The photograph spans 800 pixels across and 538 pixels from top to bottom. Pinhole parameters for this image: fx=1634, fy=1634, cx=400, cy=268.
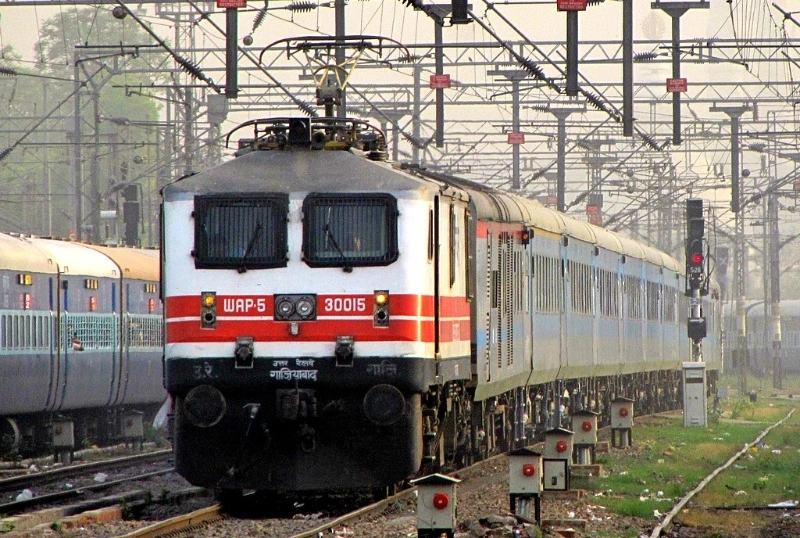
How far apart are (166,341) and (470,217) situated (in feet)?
12.4

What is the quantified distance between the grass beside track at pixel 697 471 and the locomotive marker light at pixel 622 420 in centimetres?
29

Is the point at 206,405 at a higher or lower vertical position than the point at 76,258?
lower

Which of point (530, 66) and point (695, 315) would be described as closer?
point (530, 66)

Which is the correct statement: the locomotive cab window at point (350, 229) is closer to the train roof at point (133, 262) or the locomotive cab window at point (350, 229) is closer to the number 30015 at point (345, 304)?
the number 30015 at point (345, 304)

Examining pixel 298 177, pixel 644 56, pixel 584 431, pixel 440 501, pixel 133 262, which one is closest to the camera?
pixel 440 501

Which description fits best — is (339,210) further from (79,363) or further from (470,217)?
(79,363)

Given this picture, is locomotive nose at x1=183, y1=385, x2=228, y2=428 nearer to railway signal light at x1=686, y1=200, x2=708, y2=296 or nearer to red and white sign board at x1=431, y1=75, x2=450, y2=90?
red and white sign board at x1=431, y1=75, x2=450, y2=90

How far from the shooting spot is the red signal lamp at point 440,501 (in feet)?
38.6

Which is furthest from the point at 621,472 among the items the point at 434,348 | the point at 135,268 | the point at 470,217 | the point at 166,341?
the point at 135,268

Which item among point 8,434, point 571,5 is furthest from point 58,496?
point 571,5

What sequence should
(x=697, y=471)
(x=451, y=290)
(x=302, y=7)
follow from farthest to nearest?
(x=302, y=7) < (x=697, y=471) < (x=451, y=290)

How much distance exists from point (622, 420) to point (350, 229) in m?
11.2

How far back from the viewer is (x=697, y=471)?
67.2 feet

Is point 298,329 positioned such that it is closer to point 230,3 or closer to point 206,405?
point 206,405
